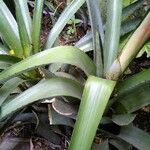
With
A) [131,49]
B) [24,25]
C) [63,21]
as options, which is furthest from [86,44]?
[131,49]

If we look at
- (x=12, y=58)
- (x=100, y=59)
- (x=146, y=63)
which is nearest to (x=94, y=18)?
(x=100, y=59)

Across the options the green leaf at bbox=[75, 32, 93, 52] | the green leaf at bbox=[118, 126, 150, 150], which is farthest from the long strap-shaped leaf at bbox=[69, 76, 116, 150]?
the green leaf at bbox=[75, 32, 93, 52]

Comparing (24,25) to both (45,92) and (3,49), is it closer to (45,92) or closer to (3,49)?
(3,49)

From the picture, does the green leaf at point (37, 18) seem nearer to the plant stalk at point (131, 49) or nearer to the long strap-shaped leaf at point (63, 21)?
the long strap-shaped leaf at point (63, 21)

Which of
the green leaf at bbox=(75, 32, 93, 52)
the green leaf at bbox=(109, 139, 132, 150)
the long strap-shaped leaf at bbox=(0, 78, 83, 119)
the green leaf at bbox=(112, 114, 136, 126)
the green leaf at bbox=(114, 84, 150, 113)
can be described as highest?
the green leaf at bbox=(75, 32, 93, 52)

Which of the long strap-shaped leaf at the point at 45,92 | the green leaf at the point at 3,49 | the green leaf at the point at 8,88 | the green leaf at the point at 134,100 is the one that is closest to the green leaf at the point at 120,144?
the green leaf at the point at 134,100

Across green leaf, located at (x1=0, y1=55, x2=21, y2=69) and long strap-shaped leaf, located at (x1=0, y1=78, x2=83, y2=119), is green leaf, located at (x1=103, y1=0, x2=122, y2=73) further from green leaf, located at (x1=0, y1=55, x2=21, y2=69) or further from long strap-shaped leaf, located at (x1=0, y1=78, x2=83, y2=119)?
green leaf, located at (x1=0, y1=55, x2=21, y2=69)

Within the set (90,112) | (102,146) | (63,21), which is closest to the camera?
(90,112)
